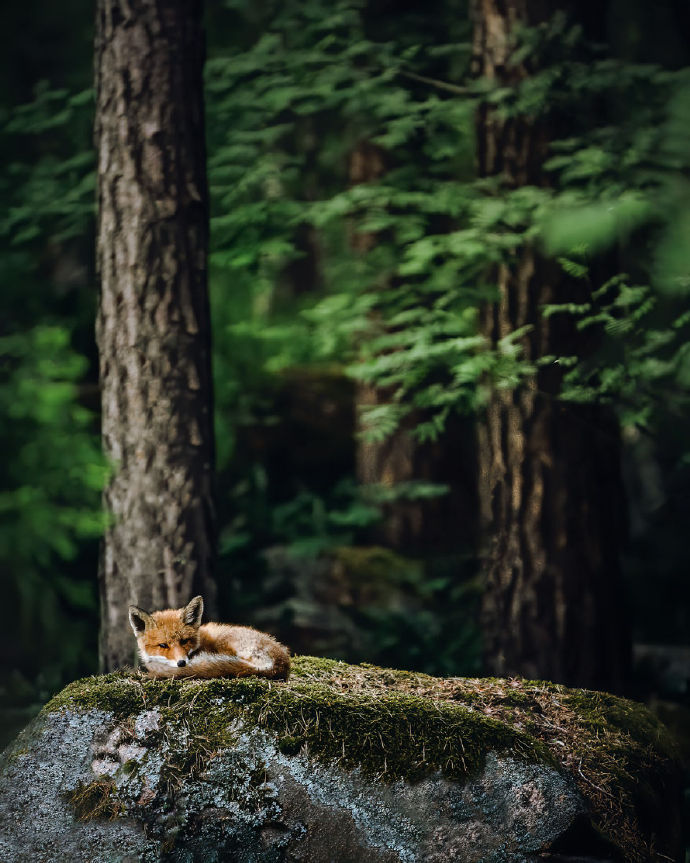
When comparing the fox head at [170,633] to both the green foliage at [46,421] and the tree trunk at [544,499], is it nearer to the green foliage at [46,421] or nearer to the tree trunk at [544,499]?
the green foliage at [46,421]

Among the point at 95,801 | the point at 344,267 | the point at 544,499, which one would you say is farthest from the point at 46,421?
the point at 544,499

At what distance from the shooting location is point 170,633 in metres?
3.60

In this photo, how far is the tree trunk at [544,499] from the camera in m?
5.99

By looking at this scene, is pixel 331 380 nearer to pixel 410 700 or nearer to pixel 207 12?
pixel 207 12

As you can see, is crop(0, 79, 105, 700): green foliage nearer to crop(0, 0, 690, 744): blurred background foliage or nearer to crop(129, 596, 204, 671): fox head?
crop(0, 0, 690, 744): blurred background foliage

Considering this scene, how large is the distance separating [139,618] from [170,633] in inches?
6.8

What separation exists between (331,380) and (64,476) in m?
6.78

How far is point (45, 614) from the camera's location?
638cm

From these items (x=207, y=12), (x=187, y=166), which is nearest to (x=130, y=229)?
(x=187, y=166)

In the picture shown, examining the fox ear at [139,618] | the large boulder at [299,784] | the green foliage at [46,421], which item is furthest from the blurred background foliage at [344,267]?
the large boulder at [299,784]

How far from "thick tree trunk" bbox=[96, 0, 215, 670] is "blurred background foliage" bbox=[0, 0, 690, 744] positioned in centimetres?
32

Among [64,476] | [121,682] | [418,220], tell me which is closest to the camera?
[121,682]

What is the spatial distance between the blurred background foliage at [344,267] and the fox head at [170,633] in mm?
1328

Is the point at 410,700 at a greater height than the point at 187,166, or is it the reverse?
the point at 187,166
